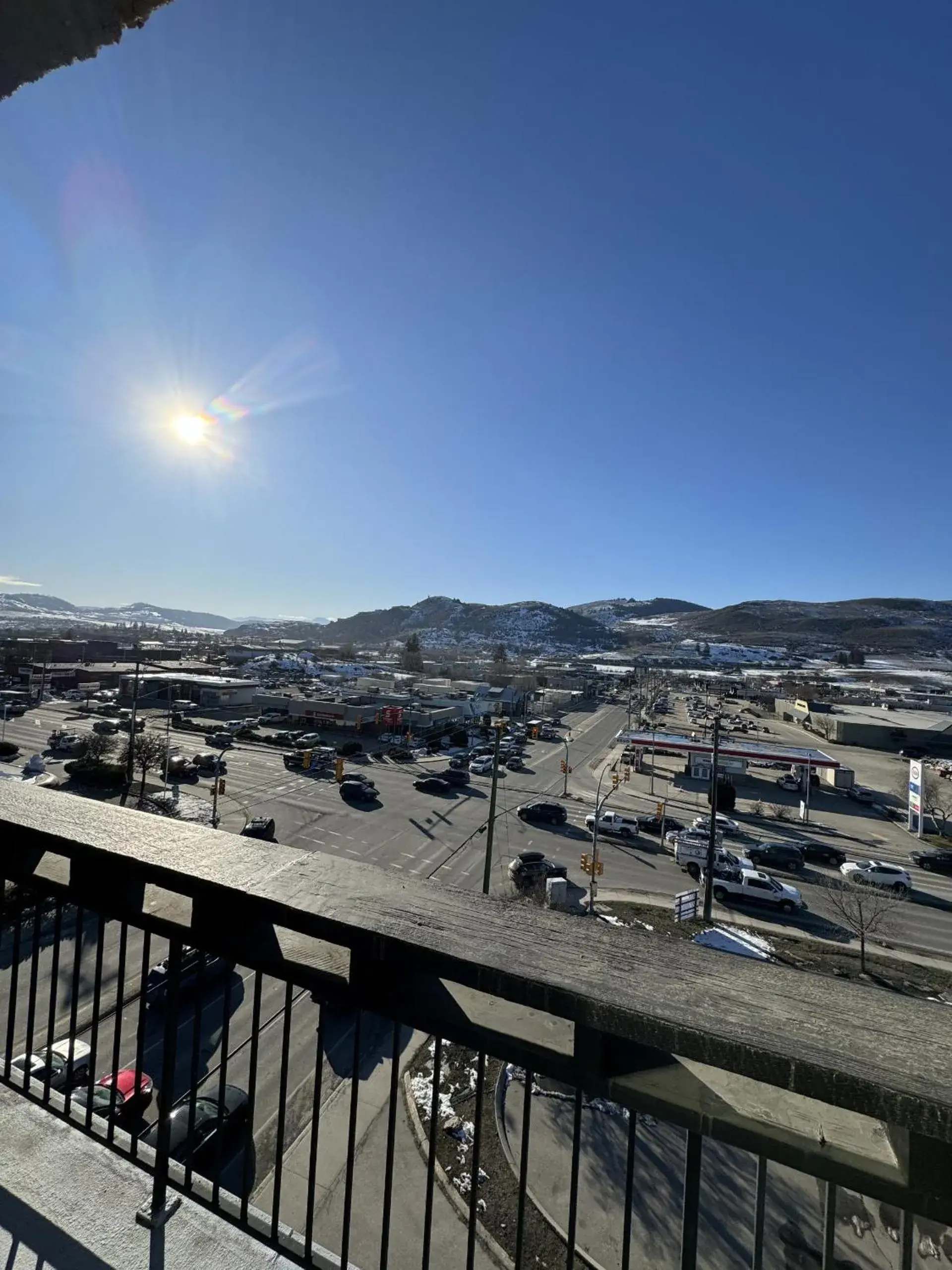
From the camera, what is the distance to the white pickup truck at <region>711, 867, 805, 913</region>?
15953 millimetres

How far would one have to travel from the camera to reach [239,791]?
2372cm

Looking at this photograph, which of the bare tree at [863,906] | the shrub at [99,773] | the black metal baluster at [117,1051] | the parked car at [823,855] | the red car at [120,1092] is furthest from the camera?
the shrub at [99,773]

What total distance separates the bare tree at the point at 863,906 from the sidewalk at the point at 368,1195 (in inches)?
410

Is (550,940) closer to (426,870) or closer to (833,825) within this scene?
(426,870)

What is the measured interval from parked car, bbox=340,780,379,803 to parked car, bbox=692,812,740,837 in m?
12.5

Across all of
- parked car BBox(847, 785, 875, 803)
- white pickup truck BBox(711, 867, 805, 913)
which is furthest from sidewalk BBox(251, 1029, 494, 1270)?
parked car BBox(847, 785, 875, 803)

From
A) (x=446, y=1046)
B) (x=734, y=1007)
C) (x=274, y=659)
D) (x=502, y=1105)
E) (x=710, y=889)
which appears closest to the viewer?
(x=734, y=1007)

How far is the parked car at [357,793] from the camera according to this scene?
23.4 meters

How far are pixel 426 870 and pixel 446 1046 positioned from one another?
6.59 m

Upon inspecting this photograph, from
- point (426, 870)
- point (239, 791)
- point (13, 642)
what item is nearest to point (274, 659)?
point (13, 642)

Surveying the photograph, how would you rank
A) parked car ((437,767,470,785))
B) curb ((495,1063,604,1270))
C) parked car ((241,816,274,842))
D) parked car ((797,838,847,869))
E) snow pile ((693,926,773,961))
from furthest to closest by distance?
parked car ((437,767,470,785)) < parked car ((797,838,847,869)) < parked car ((241,816,274,842)) < snow pile ((693,926,773,961)) < curb ((495,1063,604,1270))

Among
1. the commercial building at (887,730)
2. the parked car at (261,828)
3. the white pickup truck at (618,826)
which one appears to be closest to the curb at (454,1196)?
the parked car at (261,828)

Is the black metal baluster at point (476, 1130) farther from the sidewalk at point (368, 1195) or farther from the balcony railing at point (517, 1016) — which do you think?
the sidewalk at point (368, 1195)

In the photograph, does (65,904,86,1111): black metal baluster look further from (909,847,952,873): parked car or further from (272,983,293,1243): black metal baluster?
(909,847,952,873): parked car
